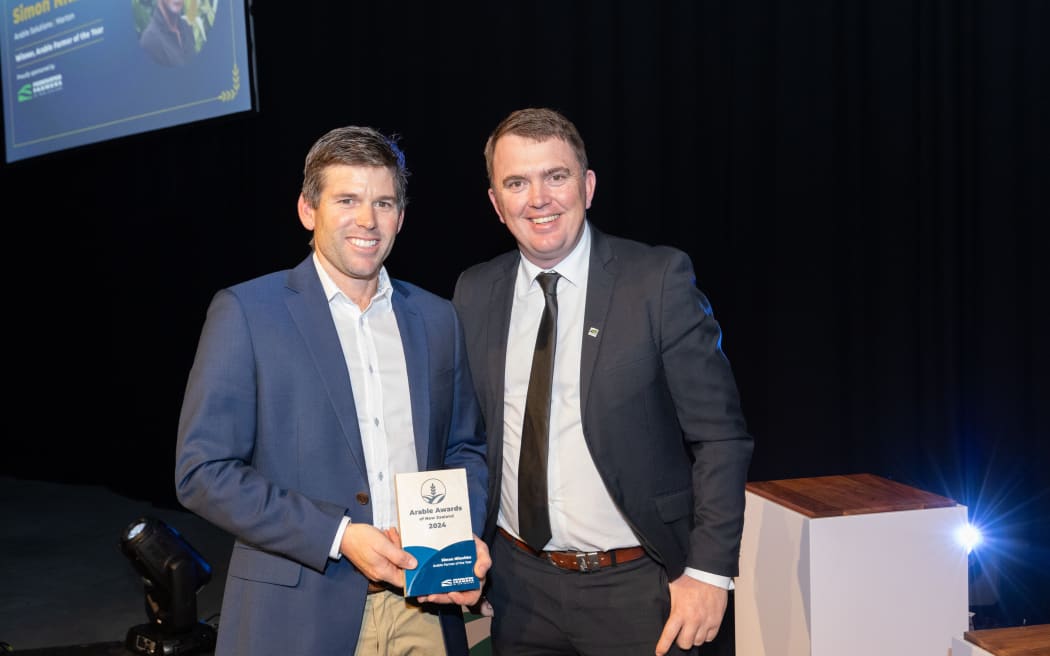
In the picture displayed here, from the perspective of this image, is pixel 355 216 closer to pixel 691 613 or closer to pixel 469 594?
pixel 469 594

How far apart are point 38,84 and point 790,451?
20.9 ft

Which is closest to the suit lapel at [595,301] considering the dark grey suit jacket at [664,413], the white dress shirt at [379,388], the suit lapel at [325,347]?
the dark grey suit jacket at [664,413]

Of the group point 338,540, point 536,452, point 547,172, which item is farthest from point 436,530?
point 547,172

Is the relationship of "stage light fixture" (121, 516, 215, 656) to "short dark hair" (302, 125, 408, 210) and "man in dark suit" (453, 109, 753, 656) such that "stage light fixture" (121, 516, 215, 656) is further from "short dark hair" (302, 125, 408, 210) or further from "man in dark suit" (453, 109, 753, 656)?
"short dark hair" (302, 125, 408, 210)

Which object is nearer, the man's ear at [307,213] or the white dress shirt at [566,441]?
the man's ear at [307,213]

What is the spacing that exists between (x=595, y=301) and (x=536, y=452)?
0.34 m

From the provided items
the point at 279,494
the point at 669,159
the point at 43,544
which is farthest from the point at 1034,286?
the point at 43,544

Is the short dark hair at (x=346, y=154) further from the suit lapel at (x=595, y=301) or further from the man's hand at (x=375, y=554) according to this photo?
the man's hand at (x=375, y=554)

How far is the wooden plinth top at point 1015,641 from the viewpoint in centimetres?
161

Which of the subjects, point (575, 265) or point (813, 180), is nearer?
point (575, 265)

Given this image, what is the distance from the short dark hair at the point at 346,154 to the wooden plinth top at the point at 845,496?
4.03 ft

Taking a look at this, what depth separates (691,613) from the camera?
1838 mm

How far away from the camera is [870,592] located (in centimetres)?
222

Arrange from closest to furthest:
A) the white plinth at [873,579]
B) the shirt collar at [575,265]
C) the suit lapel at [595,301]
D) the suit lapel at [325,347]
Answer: the suit lapel at [325,347], the suit lapel at [595,301], the shirt collar at [575,265], the white plinth at [873,579]
